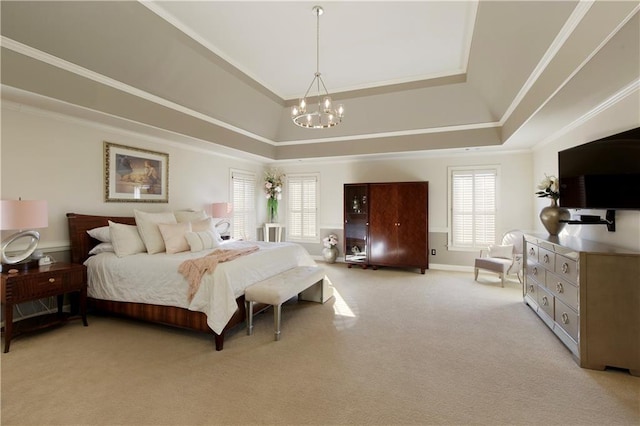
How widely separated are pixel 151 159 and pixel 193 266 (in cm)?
255

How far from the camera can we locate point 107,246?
3.71 meters

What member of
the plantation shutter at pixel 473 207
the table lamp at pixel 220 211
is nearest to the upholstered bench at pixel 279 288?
the table lamp at pixel 220 211

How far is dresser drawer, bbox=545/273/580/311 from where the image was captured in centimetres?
264

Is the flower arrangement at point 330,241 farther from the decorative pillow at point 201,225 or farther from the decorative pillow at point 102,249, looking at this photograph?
the decorative pillow at point 102,249

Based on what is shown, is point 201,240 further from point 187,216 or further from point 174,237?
point 187,216

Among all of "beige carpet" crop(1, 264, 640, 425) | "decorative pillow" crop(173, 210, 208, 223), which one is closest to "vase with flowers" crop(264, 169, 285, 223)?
"decorative pillow" crop(173, 210, 208, 223)

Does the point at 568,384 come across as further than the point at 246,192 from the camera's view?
No

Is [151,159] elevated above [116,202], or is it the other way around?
[151,159]

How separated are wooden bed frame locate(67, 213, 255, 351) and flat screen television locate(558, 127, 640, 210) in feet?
12.6

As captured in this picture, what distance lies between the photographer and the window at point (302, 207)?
24.3 ft

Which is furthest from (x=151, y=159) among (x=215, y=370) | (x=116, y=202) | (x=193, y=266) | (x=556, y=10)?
(x=556, y=10)

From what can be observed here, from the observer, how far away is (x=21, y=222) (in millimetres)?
2873

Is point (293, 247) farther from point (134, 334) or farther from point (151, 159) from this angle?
point (151, 159)

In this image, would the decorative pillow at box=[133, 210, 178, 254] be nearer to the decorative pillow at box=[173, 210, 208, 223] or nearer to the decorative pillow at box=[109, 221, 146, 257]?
the decorative pillow at box=[109, 221, 146, 257]
